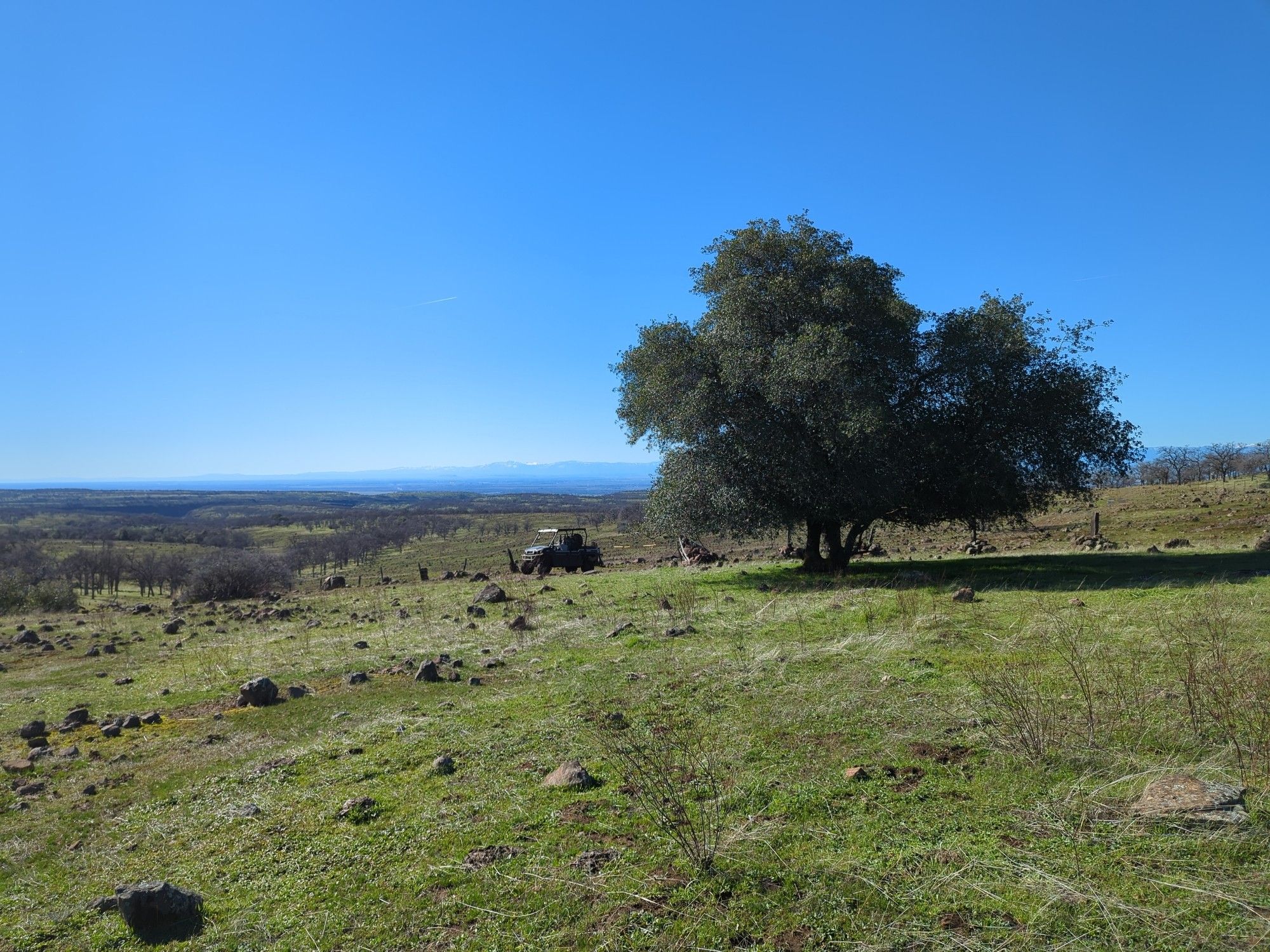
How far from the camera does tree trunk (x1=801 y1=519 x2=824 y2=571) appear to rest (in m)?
23.6

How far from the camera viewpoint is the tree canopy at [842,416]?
68.1ft

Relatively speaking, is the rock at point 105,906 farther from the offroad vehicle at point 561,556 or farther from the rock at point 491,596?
the offroad vehicle at point 561,556

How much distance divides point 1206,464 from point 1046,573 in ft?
245

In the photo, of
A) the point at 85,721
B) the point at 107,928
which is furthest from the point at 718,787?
the point at 85,721

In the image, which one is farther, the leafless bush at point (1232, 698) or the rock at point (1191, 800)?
the leafless bush at point (1232, 698)

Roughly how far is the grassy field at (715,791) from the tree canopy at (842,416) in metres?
7.77

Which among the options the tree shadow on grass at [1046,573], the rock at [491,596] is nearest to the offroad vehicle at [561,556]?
the rock at [491,596]

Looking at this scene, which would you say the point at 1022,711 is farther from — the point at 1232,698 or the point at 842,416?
the point at 842,416

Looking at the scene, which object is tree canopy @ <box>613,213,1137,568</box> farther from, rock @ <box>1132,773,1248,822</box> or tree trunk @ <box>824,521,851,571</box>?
rock @ <box>1132,773,1248,822</box>

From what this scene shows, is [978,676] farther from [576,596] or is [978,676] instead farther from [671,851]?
[576,596]

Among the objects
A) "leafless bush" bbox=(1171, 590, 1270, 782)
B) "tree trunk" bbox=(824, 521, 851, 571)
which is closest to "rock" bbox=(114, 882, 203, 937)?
"leafless bush" bbox=(1171, 590, 1270, 782)

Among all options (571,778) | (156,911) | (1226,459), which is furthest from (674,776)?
(1226,459)

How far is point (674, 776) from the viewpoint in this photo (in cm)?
650

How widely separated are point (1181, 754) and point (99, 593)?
8351cm
